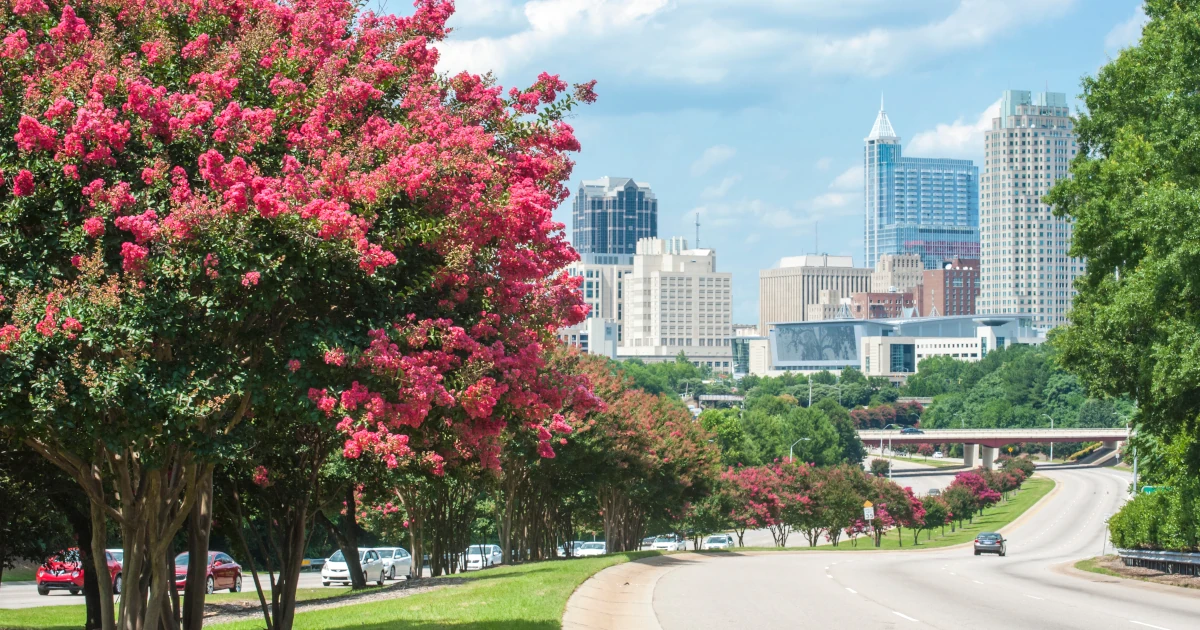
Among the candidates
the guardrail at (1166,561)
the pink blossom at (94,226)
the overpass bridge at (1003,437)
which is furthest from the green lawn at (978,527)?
the pink blossom at (94,226)

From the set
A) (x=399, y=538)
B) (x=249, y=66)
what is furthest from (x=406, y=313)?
(x=399, y=538)

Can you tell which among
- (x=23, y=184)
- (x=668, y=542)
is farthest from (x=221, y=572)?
(x=668, y=542)

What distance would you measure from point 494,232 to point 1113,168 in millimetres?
20506

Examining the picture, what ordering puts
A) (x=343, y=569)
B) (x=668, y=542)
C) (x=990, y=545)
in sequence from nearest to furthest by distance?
(x=343, y=569) → (x=990, y=545) → (x=668, y=542)

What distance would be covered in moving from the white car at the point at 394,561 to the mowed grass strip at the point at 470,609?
1652cm

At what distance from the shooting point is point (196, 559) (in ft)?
55.5

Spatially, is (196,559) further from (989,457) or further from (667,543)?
(989,457)

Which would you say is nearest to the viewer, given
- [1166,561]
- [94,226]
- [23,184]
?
[94,226]

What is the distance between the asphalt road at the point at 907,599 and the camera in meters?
20.8

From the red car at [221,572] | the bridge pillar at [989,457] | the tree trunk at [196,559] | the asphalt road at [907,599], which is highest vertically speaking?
the tree trunk at [196,559]

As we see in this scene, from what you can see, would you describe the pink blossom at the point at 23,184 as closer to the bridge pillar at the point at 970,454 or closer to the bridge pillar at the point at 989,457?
the bridge pillar at the point at 989,457

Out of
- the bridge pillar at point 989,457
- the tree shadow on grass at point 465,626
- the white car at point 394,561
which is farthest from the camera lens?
the bridge pillar at point 989,457

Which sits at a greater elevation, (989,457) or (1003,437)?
(1003,437)

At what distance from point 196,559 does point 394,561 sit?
30479 millimetres
